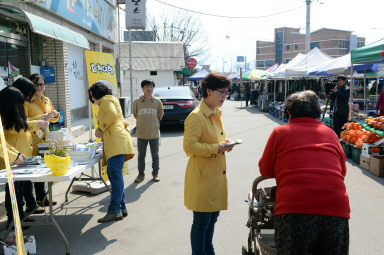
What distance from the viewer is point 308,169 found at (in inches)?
87.8

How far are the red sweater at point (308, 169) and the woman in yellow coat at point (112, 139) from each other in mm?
2477

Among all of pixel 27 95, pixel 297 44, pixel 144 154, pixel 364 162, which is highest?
pixel 297 44

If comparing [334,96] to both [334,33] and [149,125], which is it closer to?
[149,125]

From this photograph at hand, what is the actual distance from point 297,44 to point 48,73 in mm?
92484

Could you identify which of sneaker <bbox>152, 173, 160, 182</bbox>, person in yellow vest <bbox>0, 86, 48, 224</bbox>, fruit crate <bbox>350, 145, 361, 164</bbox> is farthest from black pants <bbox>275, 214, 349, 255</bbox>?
fruit crate <bbox>350, 145, 361, 164</bbox>

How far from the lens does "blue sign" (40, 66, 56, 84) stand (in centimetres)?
966

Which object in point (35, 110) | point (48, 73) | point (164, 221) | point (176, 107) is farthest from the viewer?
point (176, 107)

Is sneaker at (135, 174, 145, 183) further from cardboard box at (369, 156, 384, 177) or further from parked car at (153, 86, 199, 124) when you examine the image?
parked car at (153, 86, 199, 124)

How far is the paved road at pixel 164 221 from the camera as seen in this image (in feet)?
12.5

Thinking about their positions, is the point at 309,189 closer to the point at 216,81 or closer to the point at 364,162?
the point at 216,81

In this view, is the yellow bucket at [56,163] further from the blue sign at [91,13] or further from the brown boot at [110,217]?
the blue sign at [91,13]

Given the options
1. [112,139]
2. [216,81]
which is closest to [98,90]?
[112,139]

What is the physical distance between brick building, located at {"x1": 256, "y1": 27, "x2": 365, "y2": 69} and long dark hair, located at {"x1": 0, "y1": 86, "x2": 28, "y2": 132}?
275 feet

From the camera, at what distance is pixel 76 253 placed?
367cm
